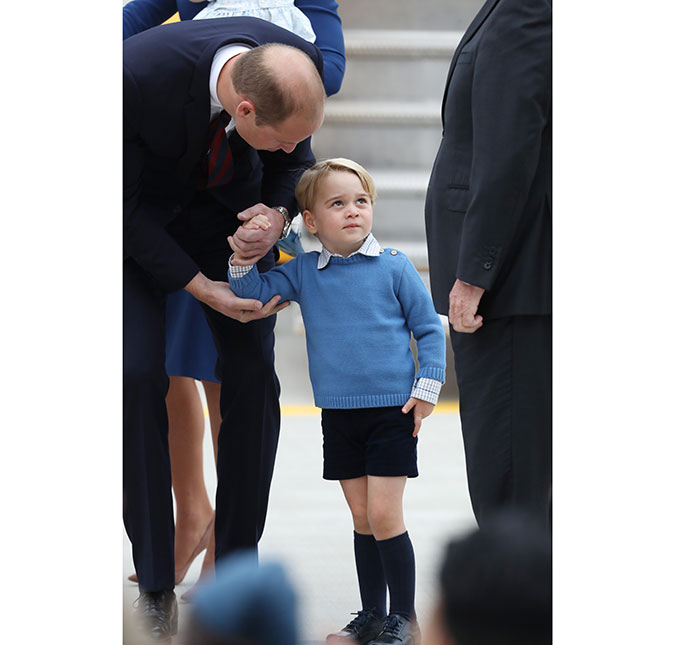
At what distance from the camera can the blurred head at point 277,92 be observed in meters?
1.50

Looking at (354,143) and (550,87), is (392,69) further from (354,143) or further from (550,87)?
(550,87)

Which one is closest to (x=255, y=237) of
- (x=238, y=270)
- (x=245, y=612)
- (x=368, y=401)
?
(x=238, y=270)

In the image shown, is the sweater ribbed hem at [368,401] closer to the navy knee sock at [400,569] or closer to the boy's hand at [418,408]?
the boy's hand at [418,408]

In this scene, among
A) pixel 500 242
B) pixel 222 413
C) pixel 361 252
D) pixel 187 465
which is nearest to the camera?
pixel 500 242

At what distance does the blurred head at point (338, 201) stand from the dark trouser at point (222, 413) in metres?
0.14

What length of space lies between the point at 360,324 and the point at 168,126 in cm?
45

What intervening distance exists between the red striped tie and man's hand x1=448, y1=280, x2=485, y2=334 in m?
0.43

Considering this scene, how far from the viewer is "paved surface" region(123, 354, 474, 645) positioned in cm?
174

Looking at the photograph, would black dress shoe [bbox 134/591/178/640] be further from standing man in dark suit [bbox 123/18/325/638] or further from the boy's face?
the boy's face

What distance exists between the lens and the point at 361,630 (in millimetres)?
1715

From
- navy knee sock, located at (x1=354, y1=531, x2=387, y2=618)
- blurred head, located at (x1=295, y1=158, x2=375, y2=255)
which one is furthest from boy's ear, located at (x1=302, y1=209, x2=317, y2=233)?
navy knee sock, located at (x1=354, y1=531, x2=387, y2=618)

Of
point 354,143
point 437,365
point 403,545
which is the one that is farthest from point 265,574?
point 354,143

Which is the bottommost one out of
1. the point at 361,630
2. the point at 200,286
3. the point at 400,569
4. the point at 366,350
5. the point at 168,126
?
the point at 361,630

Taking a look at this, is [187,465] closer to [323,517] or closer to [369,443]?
[323,517]
